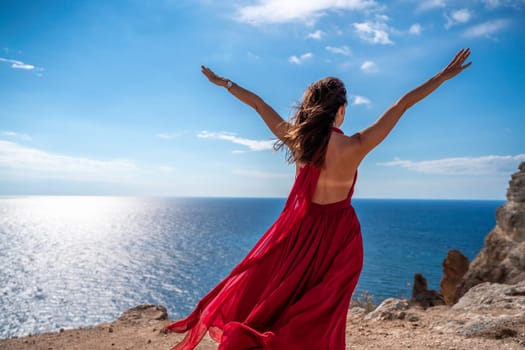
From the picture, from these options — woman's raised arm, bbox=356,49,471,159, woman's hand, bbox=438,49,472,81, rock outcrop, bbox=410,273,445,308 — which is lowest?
rock outcrop, bbox=410,273,445,308

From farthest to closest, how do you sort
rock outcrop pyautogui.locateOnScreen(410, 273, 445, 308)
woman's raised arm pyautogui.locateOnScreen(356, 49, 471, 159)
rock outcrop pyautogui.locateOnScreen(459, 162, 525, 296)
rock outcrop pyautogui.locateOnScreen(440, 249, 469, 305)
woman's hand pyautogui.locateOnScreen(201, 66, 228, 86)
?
rock outcrop pyautogui.locateOnScreen(440, 249, 469, 305), rock outcrop pyautogui.locateOnScreen(410, 273, 445, 308), rock outcrop pyautogui.locateOnScreen(459, 162, 525, 296), woman's hand pyautogui.locateOnScreen(201, 66, 228, 86), woman's raised arm pyautogui.locateOnScreen(356, 49, 471, 159)

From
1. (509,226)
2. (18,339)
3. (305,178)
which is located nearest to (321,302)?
(305,178)

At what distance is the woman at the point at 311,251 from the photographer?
2.81 meters

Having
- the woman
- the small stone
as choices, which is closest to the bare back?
the woman

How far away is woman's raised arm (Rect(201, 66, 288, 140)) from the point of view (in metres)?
3.50

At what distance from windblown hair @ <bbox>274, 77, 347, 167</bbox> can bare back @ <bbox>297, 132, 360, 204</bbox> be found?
0.07 meters

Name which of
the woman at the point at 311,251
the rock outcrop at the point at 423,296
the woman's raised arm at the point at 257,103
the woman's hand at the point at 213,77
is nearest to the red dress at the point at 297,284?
the woman at the point at 311,251

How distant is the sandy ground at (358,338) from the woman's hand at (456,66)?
427 cm

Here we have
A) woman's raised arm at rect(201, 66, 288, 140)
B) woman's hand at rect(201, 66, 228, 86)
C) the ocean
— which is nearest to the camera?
woman's raised arm at rect(201, 66, 288, 140)

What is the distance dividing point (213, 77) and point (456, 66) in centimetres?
227

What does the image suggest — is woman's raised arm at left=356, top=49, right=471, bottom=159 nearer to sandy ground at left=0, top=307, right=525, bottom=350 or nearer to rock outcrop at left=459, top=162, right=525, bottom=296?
sandy ground at left=0, top=307, right=525, bottom=350

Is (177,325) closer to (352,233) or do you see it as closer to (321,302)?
(321,302)

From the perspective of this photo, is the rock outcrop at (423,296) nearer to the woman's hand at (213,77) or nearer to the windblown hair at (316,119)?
the woman's hand at (213,77)

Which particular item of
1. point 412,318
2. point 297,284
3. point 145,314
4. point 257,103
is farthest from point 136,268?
point 297,284
